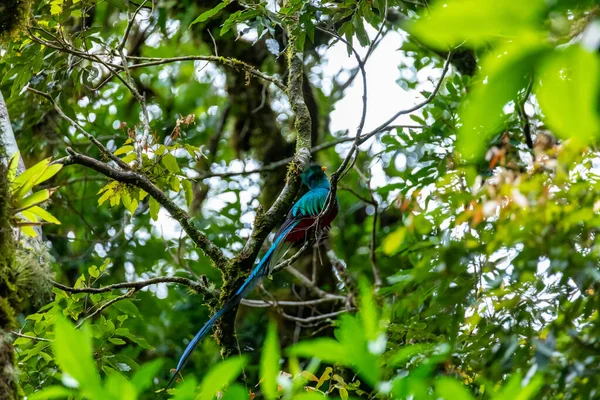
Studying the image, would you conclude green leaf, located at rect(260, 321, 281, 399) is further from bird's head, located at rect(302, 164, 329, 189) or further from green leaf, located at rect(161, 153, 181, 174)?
bird's head, located at rect(302, 164, 329, 189)

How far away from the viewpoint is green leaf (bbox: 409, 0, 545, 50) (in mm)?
692

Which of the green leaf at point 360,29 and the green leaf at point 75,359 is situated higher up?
the green leaf at point 360,29

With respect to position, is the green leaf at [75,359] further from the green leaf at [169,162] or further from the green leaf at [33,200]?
the green leaf at [169,162]

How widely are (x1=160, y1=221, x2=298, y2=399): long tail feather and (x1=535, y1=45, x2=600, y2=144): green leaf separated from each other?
218 centimetres

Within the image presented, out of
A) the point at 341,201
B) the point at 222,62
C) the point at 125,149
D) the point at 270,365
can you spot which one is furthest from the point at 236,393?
the point at 341,201

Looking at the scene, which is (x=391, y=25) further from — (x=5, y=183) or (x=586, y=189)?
(x=5, y=183)

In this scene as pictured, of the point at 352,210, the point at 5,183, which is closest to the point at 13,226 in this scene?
the point at 5,183

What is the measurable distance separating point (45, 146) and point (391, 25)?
3.10 m

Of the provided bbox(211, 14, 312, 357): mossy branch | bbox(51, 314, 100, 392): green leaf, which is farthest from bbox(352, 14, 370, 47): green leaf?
bbox(51, 314, 100, 392): green leaf

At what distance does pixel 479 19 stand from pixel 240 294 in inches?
92.6

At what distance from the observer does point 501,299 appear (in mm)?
2230

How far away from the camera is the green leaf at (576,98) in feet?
2.17

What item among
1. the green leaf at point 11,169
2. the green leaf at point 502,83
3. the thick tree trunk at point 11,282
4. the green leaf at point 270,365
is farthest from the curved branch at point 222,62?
the green leaf at point 502,83

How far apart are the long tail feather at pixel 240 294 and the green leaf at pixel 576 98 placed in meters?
2.18
